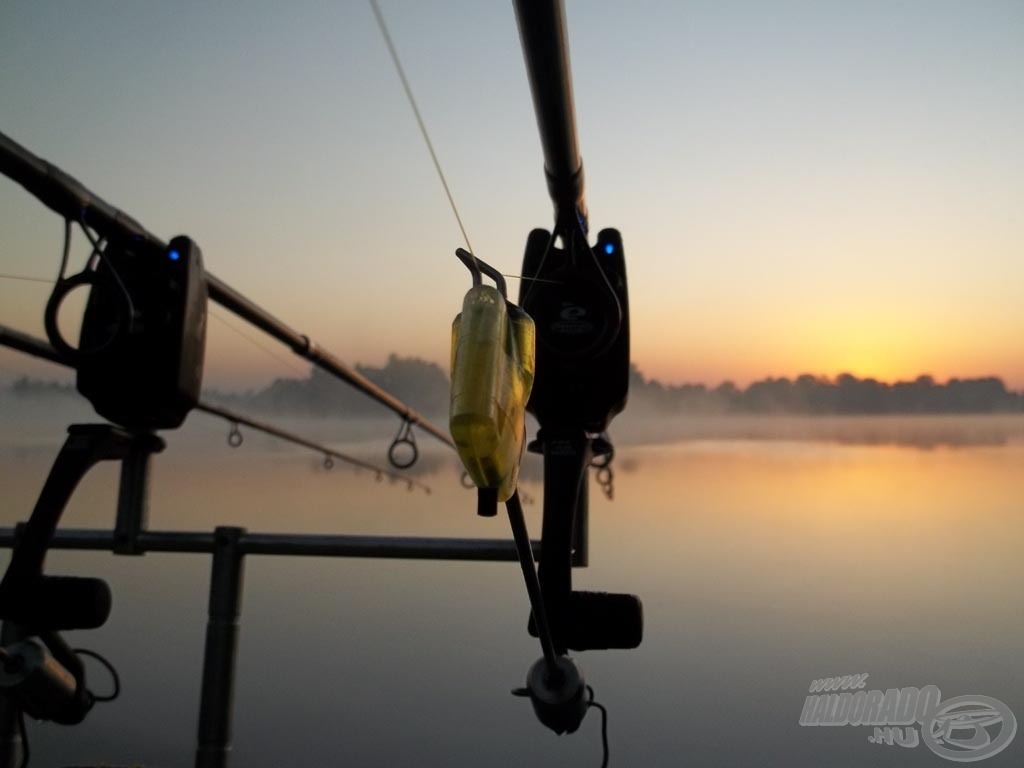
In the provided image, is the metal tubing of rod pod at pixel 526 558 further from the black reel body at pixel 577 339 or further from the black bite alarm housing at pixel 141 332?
the black bite alarm housing at pixel 141 332

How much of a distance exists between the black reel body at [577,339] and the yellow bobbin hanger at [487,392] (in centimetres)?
40

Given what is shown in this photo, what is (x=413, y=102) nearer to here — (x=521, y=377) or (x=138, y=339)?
(x=521, y=377)

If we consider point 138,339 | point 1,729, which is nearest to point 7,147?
point 138,339

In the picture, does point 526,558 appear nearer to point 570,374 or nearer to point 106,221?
point 570,374

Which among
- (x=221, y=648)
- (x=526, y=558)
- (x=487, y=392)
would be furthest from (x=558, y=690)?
(x=221, y=648)

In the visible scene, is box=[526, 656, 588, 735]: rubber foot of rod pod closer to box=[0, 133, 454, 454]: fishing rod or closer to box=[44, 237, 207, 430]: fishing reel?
box=[0, 133, 454, 454]: fishing rod

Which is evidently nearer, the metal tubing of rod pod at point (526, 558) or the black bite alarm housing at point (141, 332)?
the metal tubing of rod pod at point (526, 558)

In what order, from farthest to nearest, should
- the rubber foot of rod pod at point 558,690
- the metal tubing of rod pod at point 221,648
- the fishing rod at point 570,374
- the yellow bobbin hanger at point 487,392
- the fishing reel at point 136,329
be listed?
the metal tubing of rod pod at point 221,648, the fishing reel at point 136,329, the fishing rod at point 570,374, the rubber foot of rod pod at point 558,690, the yellow bobbin hanger at point 487,392

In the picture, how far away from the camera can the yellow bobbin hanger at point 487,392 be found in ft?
1.05

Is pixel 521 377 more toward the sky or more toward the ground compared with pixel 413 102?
more toward the ground

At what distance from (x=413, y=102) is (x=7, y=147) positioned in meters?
0.49

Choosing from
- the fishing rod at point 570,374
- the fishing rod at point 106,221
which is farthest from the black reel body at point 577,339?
the fishing rod at point 106,221

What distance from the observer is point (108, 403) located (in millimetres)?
969

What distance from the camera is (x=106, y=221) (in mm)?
909
